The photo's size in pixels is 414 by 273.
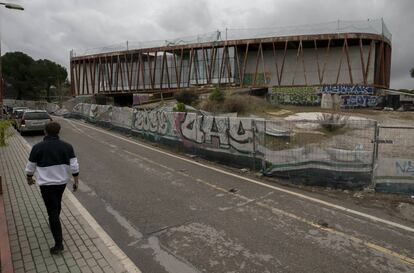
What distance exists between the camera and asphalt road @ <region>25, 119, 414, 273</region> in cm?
466

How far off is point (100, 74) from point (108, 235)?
65.3m

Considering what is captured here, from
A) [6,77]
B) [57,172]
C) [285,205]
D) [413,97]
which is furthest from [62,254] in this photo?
[6,77]

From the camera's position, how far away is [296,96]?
44.7 metres

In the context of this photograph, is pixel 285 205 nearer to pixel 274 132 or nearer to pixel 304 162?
pixel 304 162

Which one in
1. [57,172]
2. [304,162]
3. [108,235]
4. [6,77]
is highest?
[6,77]

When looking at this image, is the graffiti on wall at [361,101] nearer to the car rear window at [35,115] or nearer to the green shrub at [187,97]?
the green shrub at [187,97]

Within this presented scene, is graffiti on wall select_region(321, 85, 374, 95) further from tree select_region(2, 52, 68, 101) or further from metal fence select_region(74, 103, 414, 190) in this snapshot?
tree select_region(2, 52, 68, 101)

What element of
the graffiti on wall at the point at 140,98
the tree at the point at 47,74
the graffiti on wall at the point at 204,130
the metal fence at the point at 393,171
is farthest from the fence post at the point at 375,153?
the tree at the point at 47,74

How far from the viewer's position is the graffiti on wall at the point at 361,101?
137ft

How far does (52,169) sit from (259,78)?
165ft

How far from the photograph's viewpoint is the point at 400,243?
17.1 ft

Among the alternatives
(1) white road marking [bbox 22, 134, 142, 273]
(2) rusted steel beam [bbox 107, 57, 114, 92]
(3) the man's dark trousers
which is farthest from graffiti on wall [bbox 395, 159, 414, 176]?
(2) rusted steel beam [bbox 107, 57, 114, 92]

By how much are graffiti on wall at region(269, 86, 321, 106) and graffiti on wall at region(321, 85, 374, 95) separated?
1.43 metres

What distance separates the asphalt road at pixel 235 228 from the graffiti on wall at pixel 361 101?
3733 cm
